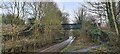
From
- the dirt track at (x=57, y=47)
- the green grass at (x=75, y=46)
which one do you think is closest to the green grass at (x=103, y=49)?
the green grass at (x=75, y=46)

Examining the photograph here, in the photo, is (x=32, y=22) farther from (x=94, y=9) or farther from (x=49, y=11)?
(x=94, y=9)

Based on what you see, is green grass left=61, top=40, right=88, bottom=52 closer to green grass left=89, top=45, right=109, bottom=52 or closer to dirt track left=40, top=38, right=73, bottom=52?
dirt track left=40, top=38, right=73, bottom=52

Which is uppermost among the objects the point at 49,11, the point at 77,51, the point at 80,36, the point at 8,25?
the point at 49,11

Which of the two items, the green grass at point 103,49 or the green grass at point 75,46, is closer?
the green grass at point 103,49

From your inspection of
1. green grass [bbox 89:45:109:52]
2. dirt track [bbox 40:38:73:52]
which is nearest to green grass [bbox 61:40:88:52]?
dirt track [bbox 40:38:73:52]

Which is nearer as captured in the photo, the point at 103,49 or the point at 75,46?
the point at 103,49

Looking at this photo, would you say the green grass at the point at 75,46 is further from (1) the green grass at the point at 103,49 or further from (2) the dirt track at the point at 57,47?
(1) the green grass at the point at 103,49

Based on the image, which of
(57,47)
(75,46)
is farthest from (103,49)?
(57,47)

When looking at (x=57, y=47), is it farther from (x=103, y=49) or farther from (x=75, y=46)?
(x=103, y=49)

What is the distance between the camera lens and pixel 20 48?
1.99 metres

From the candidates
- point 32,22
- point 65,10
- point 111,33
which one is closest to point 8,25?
point 32,22

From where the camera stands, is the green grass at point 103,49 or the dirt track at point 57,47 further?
the dirt track at point 57,47

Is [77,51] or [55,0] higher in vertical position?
[55,0]

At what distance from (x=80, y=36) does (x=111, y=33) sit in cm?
30
